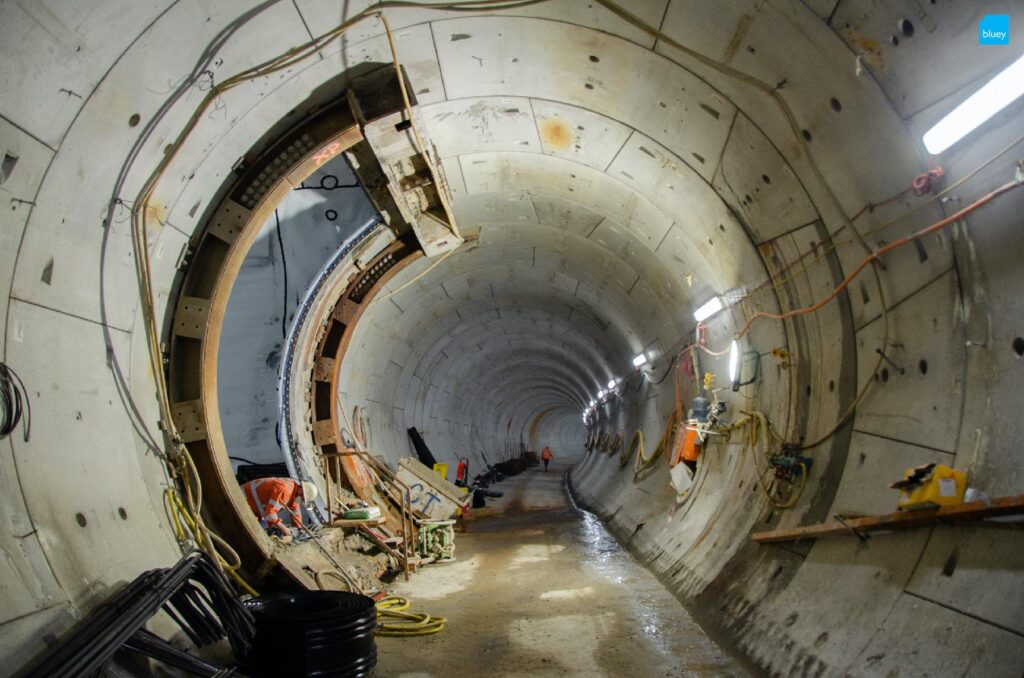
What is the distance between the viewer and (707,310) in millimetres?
7355

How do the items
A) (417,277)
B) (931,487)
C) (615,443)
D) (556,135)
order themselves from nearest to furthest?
1. (931,487)
2. (556,135)
3. (417,277)
4. (615,443)

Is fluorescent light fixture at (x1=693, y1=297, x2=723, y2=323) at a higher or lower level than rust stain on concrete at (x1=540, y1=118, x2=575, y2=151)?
lower

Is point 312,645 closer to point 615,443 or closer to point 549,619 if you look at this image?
point 549,619

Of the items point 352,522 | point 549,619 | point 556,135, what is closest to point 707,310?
point 556,135

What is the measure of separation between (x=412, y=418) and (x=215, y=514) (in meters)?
8.76

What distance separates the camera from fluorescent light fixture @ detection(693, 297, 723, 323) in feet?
22.9

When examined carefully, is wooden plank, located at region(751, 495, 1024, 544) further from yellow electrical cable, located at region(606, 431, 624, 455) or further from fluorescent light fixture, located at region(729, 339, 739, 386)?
yellow electrical cable, located at region(606, 431, 624, 455)

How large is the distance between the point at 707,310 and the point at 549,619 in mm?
3584

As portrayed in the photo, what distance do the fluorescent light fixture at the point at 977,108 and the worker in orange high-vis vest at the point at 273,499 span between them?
572 cm

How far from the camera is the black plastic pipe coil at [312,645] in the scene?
382cm

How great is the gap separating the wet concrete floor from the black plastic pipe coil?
54 cm

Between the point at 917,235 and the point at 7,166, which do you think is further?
the point at 917,235

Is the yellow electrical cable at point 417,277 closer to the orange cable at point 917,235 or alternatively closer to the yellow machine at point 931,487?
the orange cable at point 917,235

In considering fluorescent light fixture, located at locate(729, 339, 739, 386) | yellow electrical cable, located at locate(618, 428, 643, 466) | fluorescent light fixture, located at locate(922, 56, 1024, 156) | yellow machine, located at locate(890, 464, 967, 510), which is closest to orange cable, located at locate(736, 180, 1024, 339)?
fluorescent light fixture, located at locate(922, 56, 1024, 156)
